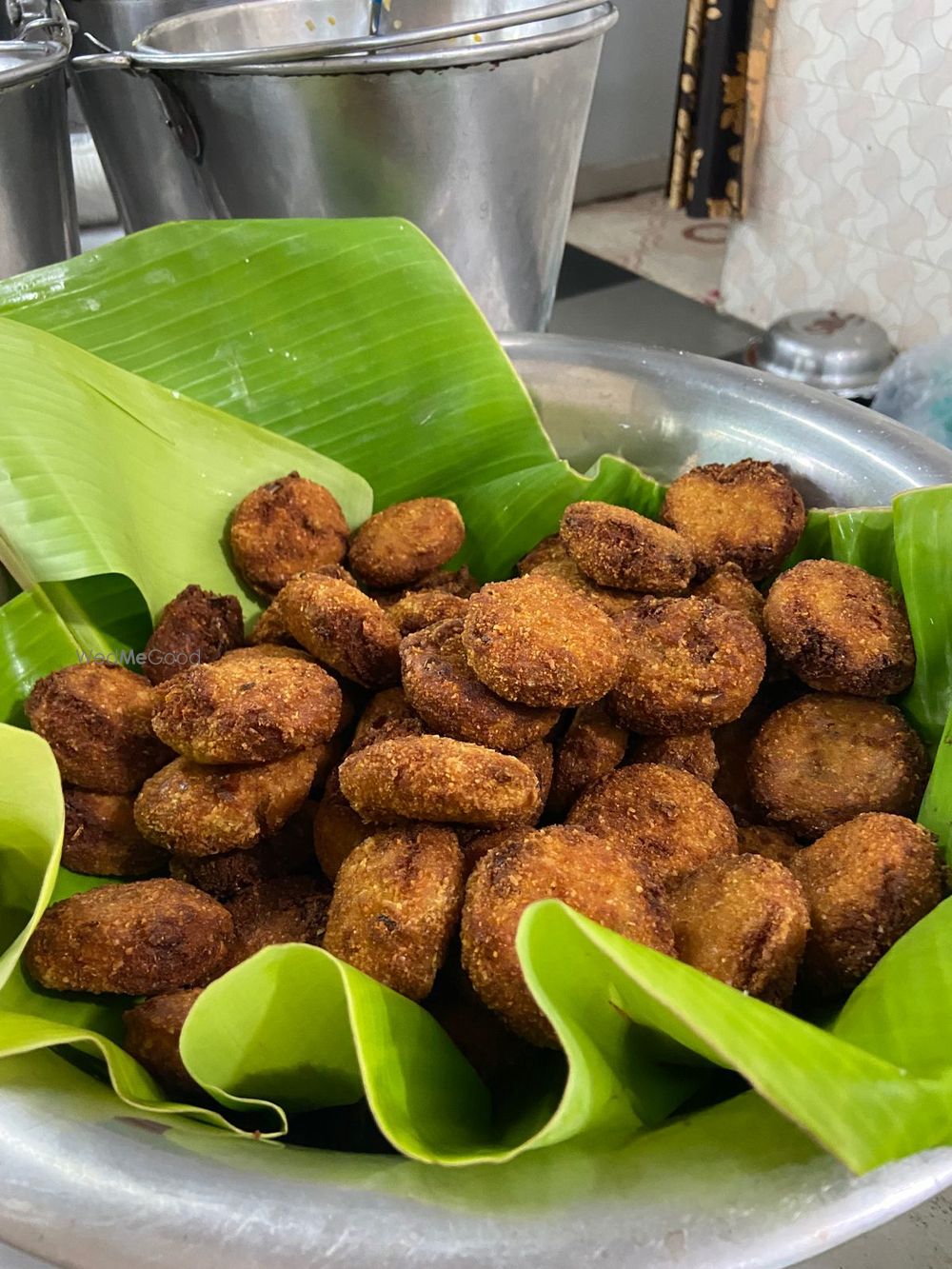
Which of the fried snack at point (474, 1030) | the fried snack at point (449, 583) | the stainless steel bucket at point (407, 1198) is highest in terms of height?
the fried snack at point (449, 583)

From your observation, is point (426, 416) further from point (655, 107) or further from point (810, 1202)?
point (655, 107)

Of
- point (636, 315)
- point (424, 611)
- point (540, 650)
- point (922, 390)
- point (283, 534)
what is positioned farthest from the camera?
point (636, 315)

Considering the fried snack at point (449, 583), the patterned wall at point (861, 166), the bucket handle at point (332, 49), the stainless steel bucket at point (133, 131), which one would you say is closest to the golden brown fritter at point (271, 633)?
the fried snack at point (449, 583)

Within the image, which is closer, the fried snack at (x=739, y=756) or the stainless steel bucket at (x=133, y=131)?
the fried snack at (x=739, y=756)

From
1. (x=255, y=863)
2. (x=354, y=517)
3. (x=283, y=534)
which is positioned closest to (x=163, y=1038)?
(x=255, y=863)

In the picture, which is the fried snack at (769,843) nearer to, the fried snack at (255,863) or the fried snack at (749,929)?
the fried snack at (749,929)

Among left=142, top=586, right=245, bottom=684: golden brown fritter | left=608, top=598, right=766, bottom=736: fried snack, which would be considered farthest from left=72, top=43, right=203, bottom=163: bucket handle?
left=608, top=598, right=766, bottom=736: fried snack

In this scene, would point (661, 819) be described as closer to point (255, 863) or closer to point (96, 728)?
point (255, 863)
